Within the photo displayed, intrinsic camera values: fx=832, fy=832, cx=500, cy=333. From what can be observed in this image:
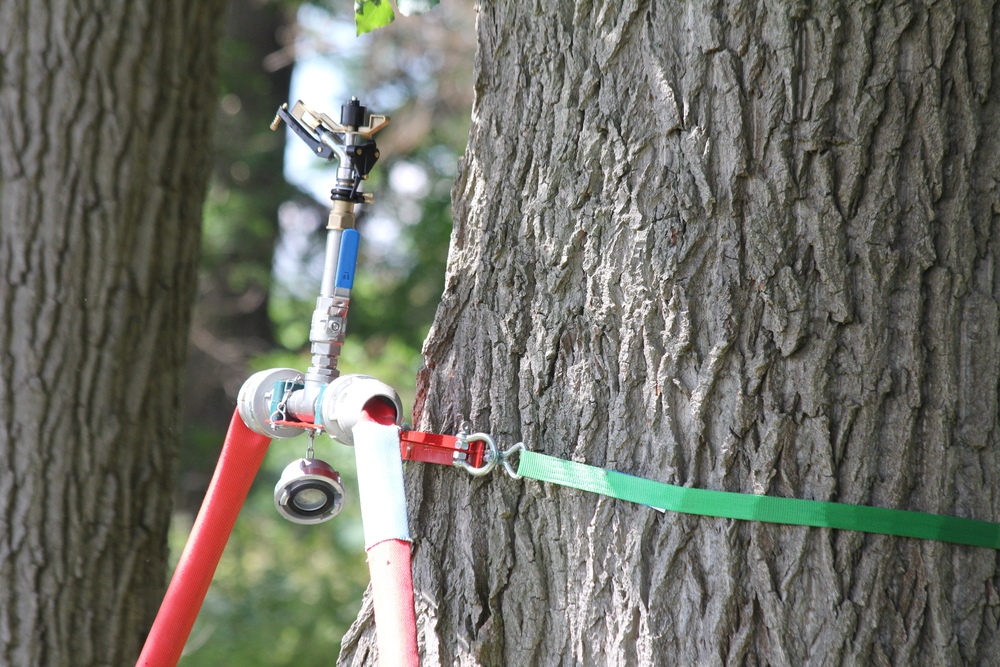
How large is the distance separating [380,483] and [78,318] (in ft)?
4.58

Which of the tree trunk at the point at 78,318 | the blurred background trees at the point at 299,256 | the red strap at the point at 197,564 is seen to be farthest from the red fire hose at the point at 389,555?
the blurred background trees at the point at 299,256

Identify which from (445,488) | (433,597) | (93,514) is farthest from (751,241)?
(93,514)

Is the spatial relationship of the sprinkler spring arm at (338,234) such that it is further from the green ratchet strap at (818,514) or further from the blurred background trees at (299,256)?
the blurred background trees at (299,256)

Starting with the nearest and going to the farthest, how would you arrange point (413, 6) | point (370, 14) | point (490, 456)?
point (490, 456) → point (413, 6) → point (370, 14)

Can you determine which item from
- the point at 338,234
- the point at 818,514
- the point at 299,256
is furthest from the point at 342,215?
the point at 299,256

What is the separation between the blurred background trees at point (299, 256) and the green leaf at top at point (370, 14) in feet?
11.7

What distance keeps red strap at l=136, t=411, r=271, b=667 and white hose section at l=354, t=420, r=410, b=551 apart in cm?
37

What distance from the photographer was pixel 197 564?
59.1 inches

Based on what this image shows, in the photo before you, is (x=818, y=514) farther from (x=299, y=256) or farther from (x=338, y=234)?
(x=299, y=256)

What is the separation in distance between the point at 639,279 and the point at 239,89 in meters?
6.27

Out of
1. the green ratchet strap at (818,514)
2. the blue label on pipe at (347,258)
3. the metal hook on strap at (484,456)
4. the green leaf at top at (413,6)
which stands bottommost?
the green ratchet strap at (818,514)

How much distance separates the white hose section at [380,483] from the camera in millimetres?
1164

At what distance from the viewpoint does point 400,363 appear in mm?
5984

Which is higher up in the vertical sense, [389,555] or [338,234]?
[338,234]
